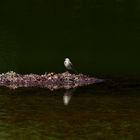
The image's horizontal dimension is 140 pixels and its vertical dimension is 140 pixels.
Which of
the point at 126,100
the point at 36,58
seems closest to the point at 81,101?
the point at 126,100

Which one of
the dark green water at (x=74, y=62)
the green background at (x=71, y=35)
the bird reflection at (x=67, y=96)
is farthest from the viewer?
the green background at (x=71, y=35)

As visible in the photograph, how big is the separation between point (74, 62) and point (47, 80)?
1163 centimetres

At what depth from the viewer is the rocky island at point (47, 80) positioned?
165 feet

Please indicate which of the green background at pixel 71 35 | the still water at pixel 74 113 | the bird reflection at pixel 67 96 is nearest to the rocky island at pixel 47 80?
the bird reflection at pixel 67 96

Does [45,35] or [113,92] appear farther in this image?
[45,35]

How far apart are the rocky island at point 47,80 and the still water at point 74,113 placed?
157 cm

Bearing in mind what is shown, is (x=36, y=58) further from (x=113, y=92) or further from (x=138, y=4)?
(x=138, y=4)

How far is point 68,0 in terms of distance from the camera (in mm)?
123125

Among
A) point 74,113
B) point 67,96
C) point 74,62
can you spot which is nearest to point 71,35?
point 74,62

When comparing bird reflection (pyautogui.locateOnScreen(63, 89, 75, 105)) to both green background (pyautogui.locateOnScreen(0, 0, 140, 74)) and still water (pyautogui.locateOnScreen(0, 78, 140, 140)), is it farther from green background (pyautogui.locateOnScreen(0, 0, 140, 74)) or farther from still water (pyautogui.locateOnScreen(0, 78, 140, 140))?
green background (pyautogui.locateOnScreen(0, 0, 140, 74))

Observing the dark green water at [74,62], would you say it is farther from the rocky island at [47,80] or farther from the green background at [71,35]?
the rocky island at [47,80]

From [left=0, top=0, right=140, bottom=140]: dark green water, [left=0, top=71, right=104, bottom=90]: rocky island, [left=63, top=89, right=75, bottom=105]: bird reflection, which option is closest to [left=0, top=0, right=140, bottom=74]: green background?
[left=0, top=0, right=140, bottom=140]: dark green water

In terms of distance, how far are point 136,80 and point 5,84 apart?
10.5 metres

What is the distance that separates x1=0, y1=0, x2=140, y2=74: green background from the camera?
202ft
